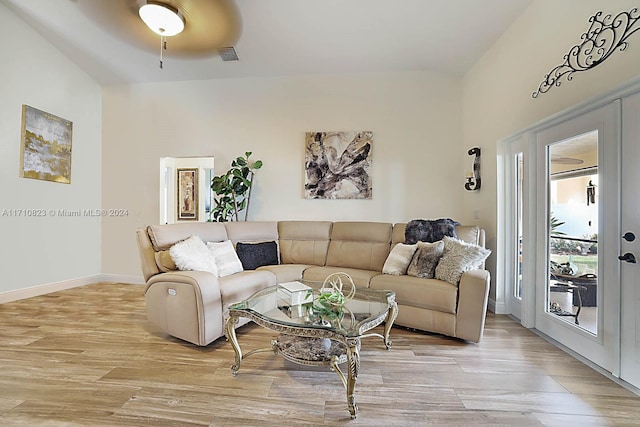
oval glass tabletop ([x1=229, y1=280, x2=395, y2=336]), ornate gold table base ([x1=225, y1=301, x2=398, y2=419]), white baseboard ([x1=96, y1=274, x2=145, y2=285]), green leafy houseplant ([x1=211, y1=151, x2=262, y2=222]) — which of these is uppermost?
green leafy houseplant ([x1=211, y1=151, x2=262, y2=222])

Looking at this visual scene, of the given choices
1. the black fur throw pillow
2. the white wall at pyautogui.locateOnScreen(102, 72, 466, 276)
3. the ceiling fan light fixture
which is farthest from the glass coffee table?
the ceiling fan light fixture

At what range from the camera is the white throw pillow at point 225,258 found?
318cm

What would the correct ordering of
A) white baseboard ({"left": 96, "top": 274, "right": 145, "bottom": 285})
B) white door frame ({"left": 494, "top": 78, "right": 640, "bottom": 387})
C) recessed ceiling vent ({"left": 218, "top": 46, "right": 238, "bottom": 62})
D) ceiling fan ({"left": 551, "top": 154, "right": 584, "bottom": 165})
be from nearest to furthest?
white door frame ({"left": 494, "top": 78, "right": 640, "bottom": 387})
ceiling fan ({"left": 551, "top": 154, "right": 584, "bottom": 165})
recessed ceiling vent ({"left": 218, "top": 46, "right": 238, "bottom": 62})
white baseboard ({"left": 96, "top": 274, "right": 145, "bottom": 285})

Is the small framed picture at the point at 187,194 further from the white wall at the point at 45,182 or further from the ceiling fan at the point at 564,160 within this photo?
the ceiling fan at the point at 564,160

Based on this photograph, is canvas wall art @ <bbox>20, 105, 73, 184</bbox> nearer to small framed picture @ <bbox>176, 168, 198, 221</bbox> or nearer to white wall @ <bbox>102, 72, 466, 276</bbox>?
white wall @ <bbox>102, 72, 466, 276</bbox>

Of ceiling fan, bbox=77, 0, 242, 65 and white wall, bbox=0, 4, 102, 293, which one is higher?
ceiling fan, bbox=77, 0, 242, 65

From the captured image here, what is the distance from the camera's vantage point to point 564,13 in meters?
2.47

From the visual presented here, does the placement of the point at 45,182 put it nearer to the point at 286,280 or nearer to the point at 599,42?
the point at 286,280

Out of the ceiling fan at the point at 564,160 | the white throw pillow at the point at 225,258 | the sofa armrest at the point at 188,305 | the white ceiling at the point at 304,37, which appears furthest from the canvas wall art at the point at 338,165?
the sofa armrest at the point at 188,305

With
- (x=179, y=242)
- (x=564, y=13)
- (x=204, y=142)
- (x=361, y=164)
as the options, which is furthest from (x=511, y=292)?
(x=204, y=142)

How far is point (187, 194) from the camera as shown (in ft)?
21.6

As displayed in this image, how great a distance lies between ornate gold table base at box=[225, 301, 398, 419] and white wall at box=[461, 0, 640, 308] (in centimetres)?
219

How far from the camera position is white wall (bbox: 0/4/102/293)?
3.80m

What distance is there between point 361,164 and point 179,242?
264 cm
